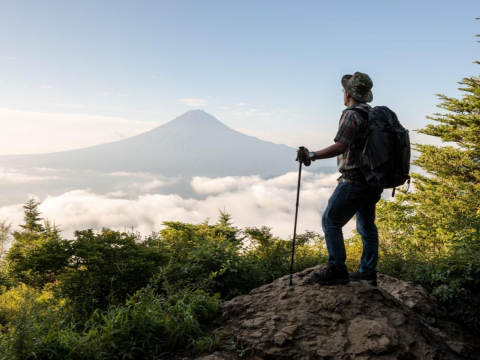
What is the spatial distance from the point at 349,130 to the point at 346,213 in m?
0.79

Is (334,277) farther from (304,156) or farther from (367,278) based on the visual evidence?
(304,156)

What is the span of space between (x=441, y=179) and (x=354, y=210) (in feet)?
62.6

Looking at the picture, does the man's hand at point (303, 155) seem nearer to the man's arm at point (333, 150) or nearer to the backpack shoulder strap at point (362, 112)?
the man's arm at point (333, 150)

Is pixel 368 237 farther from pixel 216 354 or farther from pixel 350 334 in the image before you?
pixel 216 354

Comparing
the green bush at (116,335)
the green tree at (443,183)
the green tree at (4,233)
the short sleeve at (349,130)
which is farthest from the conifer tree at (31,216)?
the short sleeve at (349,130)

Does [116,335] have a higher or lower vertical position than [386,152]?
lower

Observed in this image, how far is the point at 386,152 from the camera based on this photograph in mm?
3314

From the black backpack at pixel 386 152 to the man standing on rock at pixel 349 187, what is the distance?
0.27 ft

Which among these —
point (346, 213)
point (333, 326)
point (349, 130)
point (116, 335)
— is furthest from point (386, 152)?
point (116, 335)

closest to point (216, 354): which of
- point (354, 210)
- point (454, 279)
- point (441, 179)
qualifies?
point (354, 210)

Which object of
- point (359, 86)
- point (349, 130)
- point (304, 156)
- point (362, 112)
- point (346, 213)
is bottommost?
point (346, 213)

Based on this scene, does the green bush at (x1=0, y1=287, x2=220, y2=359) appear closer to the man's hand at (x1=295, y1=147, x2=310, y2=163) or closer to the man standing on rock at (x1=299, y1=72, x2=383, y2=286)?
the man standing on rock at (x1=299, y1=72, x2=383, y2=286)

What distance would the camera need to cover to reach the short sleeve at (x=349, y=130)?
132 inches

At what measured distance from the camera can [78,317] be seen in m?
4.35
